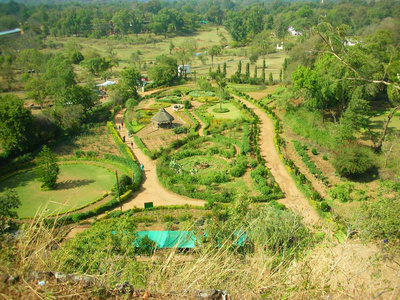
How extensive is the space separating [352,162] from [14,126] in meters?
29.1

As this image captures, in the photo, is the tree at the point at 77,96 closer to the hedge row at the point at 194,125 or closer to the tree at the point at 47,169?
the hedge row at the point at 194,125

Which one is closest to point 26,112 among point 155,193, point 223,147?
point 155,193

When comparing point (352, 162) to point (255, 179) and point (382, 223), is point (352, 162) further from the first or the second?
point (382, 223)

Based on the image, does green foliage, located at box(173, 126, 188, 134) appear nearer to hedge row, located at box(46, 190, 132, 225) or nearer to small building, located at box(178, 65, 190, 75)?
hedge row, located at box(46, 190, 132, 225)

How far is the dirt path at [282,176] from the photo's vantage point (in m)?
20.9

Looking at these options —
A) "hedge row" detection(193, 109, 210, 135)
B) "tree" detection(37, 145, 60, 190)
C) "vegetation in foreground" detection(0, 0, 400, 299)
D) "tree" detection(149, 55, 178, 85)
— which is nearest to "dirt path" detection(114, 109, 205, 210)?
"vegetation in foreground" detection(0, 0, 400, 299)

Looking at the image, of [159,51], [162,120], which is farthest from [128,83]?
[159,51]

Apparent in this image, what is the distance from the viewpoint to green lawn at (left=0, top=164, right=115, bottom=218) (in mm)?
22766

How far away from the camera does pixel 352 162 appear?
24328 mm

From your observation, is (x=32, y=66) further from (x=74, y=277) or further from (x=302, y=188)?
(x=74, y=277)

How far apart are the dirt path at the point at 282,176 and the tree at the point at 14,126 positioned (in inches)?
884

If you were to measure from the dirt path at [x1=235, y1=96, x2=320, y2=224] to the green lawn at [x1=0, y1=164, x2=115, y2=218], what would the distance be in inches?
535

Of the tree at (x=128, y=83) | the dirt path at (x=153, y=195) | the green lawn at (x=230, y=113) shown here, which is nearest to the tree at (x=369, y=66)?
the green lawn at (x=230, y=113)

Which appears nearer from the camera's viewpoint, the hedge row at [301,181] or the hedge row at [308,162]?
the hedge row at [301,181]
